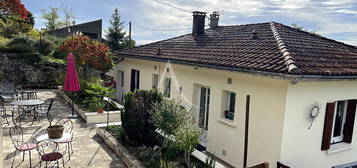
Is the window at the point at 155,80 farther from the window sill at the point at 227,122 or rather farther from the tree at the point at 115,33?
the tree at the point at 115,33

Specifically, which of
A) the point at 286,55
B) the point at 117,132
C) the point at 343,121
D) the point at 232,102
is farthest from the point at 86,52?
the point at 343,121

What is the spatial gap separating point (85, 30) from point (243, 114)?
37189mm

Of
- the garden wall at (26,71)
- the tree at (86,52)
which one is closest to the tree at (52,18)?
the garden wall at (26,71)

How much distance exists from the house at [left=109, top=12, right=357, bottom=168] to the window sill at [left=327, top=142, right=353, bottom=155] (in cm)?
3

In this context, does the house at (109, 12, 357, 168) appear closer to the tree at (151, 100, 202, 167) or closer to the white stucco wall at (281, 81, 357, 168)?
the white stucco wall at (281, 81, 357, 168)

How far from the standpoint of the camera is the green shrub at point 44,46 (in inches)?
955

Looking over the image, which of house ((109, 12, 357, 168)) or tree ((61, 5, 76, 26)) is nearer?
house ((109, 12, 357, 168))

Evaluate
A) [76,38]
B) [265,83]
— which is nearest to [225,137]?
[265,83]

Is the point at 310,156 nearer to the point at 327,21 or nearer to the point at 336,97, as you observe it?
the point at 336,97

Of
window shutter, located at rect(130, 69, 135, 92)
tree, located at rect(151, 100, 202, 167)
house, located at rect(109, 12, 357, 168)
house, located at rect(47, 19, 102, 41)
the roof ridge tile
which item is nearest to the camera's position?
the roof ridge tile

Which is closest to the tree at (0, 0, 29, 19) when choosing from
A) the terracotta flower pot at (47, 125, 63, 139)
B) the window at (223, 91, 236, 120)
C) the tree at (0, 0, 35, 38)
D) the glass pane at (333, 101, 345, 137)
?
the tree at (0, 0, 35, 38)

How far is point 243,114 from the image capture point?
27.8 ft

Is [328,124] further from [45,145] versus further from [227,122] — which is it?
[45,145]

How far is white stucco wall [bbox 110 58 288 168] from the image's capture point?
24.3 ft
